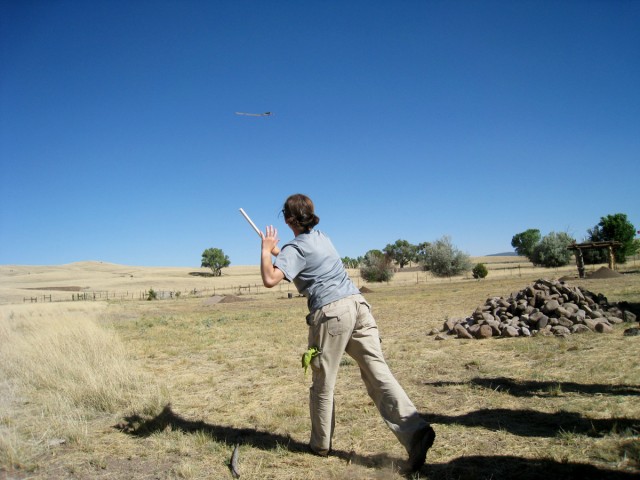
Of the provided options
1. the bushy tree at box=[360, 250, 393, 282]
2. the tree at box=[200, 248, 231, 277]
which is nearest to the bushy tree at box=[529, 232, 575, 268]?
the bushy tree at box=[360, 250, 393, 282]

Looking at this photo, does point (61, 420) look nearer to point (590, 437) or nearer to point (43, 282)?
point (590, 437)

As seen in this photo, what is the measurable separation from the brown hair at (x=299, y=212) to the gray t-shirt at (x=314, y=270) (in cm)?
11

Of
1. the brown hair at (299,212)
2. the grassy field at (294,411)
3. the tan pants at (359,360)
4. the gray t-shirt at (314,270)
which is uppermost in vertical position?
the brown hair at (299,212)

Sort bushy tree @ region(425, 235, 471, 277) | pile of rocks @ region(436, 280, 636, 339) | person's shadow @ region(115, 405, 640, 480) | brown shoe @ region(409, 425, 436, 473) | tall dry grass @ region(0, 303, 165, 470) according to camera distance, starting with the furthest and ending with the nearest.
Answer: bushy tree @ region(425, 235, 471, 277), pile of rocks @ region(436, 280, 636, 339), tall dry grass @ region(0, 303, 165, 470), brown shoe @ region(409, 425, 436, 473), person's shadow @ region(115, 405, 640, 480)

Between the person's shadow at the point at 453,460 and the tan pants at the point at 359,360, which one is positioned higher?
the tan pants at the point at 359,360

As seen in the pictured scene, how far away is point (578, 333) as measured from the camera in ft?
31.1

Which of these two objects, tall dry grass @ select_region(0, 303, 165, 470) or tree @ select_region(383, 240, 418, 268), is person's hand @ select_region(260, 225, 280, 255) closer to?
tall dry grass @ select_region(0, 303, 165, 470)

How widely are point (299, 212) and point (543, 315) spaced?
8.79 metres

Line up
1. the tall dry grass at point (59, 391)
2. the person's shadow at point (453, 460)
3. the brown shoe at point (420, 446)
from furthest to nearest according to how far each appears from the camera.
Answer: the tall dry grass at point (59, 391) < the brown shoe at point (420, 446) < the person's shadow at point (453, 460)

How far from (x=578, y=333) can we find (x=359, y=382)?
19.2 feet

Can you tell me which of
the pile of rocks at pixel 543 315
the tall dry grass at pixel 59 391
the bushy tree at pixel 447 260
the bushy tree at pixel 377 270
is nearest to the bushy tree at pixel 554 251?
the bushy tree at pixel 447 260

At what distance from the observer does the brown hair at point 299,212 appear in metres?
3.72

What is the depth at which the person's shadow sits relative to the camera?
327 centimetres

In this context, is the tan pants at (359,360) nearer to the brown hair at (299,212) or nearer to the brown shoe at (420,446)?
the brown shoe at (420,446)
